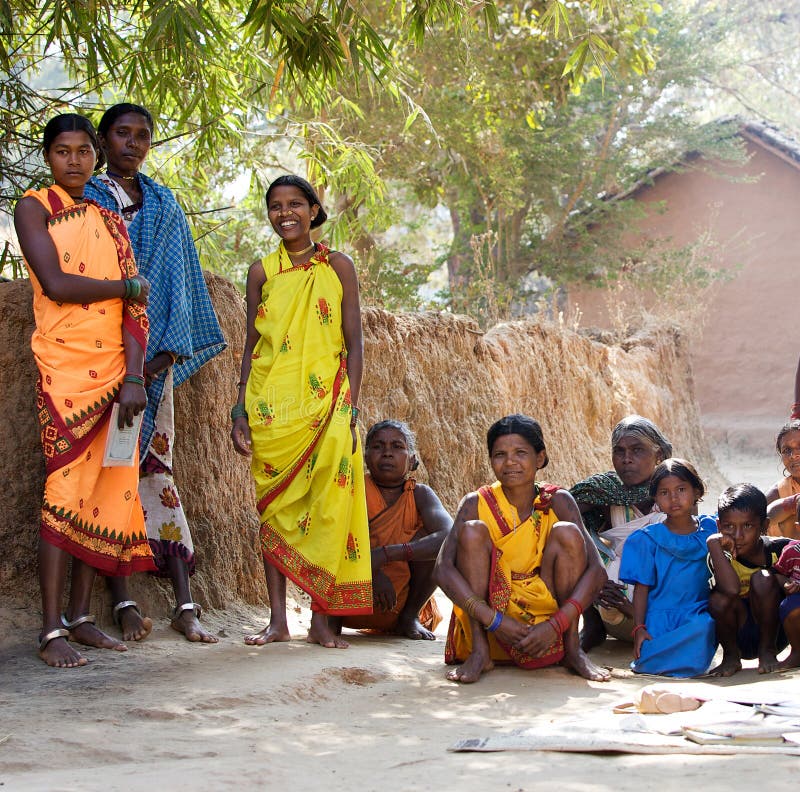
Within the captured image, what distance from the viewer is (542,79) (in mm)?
10227

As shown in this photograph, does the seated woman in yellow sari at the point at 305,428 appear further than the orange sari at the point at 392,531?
No

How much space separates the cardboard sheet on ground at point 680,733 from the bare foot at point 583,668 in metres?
0.77

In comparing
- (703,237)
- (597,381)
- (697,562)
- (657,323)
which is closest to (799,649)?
(697,562)

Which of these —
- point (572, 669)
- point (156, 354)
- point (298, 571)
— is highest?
point (156, 354)

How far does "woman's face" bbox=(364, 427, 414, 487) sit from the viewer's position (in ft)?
15.8

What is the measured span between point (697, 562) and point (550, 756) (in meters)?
1.90

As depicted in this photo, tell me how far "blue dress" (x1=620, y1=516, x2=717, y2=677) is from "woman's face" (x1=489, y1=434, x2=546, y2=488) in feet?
2.04

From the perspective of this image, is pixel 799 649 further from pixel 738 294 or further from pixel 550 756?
pixel 738 294

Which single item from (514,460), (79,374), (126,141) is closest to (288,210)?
(126,141)

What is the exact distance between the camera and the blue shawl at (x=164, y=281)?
4336mm

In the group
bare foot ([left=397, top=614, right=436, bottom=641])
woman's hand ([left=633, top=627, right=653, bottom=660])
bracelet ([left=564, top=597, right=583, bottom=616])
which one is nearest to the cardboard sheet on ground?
bracelet ([left=564, top=597, right=583, bottom=616])

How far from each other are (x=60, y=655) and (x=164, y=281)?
1.62 metres

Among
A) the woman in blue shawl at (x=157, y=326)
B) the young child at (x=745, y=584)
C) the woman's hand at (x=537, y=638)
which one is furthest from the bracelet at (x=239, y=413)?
the young child at (x=745, y=584)

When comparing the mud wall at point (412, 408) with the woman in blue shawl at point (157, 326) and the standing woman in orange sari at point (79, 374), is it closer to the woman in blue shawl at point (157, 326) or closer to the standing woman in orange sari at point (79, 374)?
the woman in blue shawl at point (157, 326)
